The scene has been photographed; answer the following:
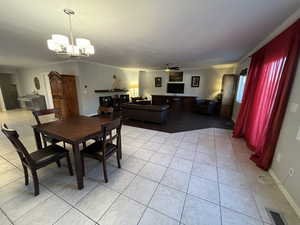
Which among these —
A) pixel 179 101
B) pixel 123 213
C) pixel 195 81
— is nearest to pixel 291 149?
pixel 123 213

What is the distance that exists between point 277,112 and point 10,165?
462 cm

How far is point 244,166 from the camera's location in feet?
7.42

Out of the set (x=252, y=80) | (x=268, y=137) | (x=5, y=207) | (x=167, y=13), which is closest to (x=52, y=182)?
(x=5, y=207)

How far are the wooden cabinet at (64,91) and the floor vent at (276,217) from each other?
564 cm

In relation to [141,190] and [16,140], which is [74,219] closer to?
[141,190]

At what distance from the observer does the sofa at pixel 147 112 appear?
177 inches

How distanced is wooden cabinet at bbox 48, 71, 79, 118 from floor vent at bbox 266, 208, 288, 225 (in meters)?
5.64

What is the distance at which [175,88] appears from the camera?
7.96 meters

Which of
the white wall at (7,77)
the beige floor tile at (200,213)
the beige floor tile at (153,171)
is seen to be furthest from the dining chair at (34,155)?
the white wall at (7,77)

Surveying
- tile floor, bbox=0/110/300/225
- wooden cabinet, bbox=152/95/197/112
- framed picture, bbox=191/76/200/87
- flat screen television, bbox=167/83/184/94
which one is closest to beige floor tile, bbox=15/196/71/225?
tile floor, bbox=0/110/300/225

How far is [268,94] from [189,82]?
5365mm

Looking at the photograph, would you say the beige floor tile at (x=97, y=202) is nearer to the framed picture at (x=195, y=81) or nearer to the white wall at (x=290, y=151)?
the white wall at (x=290, y=151)

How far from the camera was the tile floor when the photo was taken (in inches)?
53.5

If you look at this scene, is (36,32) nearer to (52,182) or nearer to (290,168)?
(52,182)
